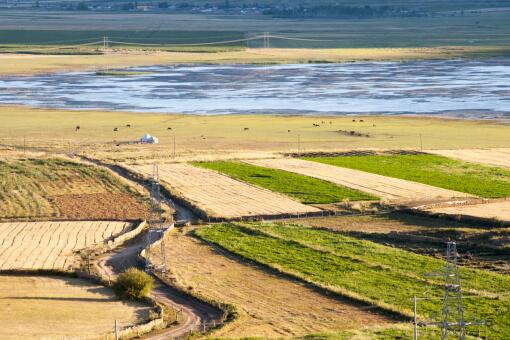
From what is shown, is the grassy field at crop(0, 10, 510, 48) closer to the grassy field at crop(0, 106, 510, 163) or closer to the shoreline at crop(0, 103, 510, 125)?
the shoreline at crop(0, 103, 510, 125)

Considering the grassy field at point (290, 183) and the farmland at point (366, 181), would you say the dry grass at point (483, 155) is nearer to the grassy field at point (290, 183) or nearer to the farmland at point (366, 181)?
the farmland at point (366, 181)

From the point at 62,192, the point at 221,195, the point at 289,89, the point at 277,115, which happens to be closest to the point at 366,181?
the point at 221,195

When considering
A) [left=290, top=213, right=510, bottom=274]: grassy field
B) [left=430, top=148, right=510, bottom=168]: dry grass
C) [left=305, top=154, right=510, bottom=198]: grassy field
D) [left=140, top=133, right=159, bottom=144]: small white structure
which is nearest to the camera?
[left=290, top=213, right=510, bottom=274]: grassy field

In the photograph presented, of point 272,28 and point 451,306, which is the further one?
point 272,28

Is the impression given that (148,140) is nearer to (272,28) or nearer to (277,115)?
(277,115)

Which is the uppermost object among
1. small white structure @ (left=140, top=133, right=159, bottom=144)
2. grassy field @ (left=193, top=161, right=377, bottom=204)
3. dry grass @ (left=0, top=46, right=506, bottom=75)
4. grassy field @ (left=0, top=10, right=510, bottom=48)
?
grassy field @ (left=193, top=161, right=377, bottom=204)

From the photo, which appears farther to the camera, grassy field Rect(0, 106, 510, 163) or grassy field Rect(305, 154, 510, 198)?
grassy field Rect(0, 106, 510, 163)

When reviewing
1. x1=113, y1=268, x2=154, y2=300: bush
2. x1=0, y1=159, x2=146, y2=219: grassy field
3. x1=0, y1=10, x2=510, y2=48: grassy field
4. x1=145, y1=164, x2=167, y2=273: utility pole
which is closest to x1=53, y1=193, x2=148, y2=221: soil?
x1=0, y1=159, x2=146, y2=219: grassy field

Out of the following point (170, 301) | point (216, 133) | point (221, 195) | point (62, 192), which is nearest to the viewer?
point (170, 301)
